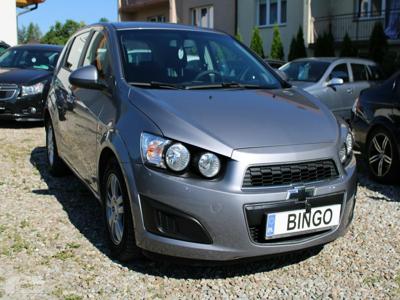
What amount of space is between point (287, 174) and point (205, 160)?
510 mm

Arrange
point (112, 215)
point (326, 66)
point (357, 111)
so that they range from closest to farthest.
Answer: point (112, 215) → point (357, 111) → point (326, 66)

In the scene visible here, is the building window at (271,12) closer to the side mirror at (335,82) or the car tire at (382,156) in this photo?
the side mirror at (335,82)

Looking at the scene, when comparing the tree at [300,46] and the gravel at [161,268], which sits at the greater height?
the tree at [300,46]

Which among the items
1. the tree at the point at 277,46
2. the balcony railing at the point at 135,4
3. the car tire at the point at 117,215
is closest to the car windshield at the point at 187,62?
the car tire at the point at 117,215

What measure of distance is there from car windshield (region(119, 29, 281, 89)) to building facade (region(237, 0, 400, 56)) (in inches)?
551

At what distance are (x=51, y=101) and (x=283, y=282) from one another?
3.46 m

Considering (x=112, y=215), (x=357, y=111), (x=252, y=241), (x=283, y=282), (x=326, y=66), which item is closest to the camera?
(x=252, y=241)

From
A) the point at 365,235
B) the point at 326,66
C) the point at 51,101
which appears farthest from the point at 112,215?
the point at 326,66

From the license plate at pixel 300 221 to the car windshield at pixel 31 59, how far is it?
26.6 feet

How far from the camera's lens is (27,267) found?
3.53m

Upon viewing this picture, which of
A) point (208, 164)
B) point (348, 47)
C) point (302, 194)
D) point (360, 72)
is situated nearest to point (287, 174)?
point (302, 194)

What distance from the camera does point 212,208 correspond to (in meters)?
2.97

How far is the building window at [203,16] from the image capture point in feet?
83.5

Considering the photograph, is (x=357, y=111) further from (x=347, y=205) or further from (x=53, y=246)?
(x=53, y=246)
